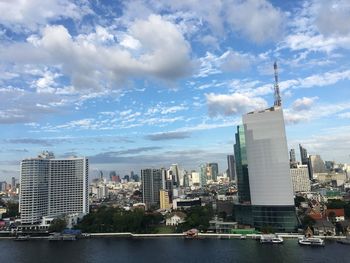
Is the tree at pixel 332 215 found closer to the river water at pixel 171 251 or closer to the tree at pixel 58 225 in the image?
the river water at pixel 171 251

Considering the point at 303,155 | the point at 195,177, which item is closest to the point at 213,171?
the point at 195,177

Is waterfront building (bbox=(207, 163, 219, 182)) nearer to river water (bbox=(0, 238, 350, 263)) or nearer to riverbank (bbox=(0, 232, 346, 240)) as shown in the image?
riverbank (bbox=(0, 232, 346, 240))

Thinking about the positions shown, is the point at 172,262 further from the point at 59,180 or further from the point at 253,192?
the point at 59,180

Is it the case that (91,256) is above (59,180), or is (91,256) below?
below

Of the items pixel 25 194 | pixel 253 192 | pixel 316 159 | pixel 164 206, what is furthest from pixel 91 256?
pixel 316 159

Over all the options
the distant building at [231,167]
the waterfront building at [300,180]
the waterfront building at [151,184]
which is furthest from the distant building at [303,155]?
the waterfront building at [151,184]

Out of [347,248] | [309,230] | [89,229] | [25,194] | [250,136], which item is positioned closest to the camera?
[347,248]
